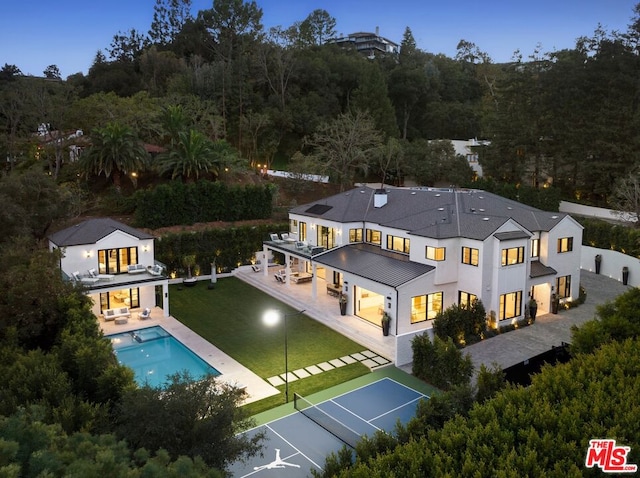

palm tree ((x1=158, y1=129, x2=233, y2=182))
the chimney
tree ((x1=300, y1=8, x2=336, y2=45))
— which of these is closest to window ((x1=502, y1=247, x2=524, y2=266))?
the chimney

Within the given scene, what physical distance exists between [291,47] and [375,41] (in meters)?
68.6

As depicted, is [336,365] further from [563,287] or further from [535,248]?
[563,287]

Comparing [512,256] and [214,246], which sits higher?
[512,256]

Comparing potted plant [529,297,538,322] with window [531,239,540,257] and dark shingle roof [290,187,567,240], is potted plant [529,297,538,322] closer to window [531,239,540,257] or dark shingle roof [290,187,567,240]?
window [531,239,540,257]

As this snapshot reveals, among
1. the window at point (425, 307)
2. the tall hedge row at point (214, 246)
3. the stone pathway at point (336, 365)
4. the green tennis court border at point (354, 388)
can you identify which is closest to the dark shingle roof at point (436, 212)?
the window at point (425, 307)

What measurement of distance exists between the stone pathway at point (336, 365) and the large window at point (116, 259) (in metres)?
12.7

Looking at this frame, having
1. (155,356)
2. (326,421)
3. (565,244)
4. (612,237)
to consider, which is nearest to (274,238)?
(155,356)

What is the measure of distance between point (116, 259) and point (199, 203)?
425 inches

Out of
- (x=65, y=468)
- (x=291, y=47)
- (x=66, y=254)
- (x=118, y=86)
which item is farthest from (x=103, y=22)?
(x=65, y=468)

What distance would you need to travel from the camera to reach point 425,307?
79.3ft

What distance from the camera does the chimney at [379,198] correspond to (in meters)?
31.3

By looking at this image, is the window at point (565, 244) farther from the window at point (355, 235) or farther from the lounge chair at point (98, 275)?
the lounge chair at point (98, 275)

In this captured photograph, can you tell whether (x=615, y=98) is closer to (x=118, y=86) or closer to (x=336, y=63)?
(x=336, y=63)

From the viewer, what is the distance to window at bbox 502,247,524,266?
23.9 m
